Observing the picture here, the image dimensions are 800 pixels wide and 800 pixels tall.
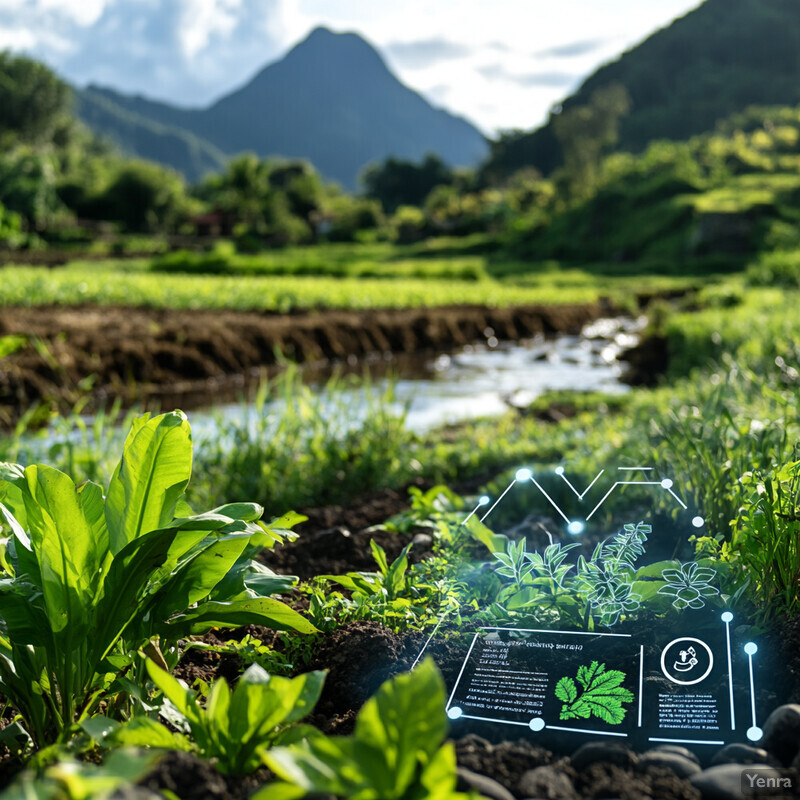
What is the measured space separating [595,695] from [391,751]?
69 cm

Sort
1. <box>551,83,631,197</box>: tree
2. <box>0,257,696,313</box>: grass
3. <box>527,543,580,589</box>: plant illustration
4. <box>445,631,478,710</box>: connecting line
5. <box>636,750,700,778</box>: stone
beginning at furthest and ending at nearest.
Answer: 1. <box>551,83,631,197</box>: tree
2. <box>0,257,696,313</box>: grass
3. <box>527,543,580,589</box>: plant illustration
4. <box>445,631,478,710</box>: connecting line
5. <box>636,750,700,778</box>: stone

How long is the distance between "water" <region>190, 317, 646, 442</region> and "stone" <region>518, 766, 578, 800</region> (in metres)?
5.13

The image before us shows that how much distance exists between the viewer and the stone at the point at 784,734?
1352 mm

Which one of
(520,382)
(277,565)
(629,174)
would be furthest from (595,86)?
(277,565)

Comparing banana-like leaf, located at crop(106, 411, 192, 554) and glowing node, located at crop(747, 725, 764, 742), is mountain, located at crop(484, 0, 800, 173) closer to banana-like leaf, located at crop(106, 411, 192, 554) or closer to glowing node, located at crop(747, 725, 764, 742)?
banana-like leaf, located at crop(106, 411, 192, 554)

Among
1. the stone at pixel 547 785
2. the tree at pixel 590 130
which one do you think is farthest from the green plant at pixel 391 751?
the tree at pixel 590 130

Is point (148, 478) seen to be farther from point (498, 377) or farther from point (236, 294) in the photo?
point (236, 294)

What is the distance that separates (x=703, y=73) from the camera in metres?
85.2

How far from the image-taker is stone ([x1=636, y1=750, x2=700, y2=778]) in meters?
1.31

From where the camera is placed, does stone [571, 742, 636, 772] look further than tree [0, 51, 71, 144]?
No

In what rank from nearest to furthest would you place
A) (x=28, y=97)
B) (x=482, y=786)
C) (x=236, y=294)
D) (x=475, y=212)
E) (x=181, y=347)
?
(x=482, y=786) < (x=181, y=347) < (x=236, y=294) < (x=475, y=212) < (x=28, y=97)

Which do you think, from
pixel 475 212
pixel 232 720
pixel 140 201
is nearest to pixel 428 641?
pixel 232 720

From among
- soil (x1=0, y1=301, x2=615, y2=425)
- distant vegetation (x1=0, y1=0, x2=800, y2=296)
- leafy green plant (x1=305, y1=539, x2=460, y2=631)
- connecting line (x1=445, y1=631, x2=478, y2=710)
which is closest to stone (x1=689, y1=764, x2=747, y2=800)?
connecting line (x1=445, y1=631, x2=478, y2=710)

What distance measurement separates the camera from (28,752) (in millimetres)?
1543
